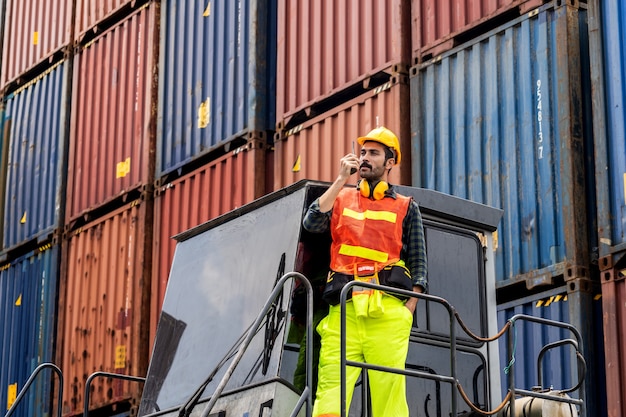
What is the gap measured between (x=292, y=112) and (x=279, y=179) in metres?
0.91

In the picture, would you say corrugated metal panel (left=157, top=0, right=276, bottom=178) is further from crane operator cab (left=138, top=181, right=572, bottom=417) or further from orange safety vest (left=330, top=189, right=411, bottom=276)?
orange safety vest (left=330, top=189, right=411, bottom=276)

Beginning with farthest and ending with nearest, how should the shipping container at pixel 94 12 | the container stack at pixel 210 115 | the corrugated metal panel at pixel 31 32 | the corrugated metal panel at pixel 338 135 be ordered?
the corrugated metal panel at pixel 31 32 → the shipping container at pixel 94 12 → the container stack at pixel 210 115 → the corrugated metal panel at pixel 338 135

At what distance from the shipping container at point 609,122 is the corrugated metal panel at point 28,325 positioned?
35.4 feet

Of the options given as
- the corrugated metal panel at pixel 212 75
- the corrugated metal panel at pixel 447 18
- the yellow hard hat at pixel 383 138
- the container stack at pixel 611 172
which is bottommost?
the yellow hard hat at pixel 383 138

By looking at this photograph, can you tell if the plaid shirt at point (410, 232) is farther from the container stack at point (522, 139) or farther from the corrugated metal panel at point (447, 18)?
the corrugated metal panel at point (447, 18)

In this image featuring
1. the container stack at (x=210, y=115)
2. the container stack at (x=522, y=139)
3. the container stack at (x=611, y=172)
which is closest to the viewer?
the container stack at (x=611, y=172)

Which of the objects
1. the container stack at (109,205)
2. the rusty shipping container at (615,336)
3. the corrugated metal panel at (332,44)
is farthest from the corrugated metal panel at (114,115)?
the rusty shipping container at (615,336)

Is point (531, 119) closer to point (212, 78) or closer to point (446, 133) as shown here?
point (446, 133)

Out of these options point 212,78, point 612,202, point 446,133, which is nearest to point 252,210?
point 612,202

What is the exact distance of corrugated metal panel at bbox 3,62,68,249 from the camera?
69.8ft

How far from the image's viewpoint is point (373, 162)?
732 cm

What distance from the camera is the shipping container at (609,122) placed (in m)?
11.4

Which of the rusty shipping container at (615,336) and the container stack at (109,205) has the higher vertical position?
the container stack at (109,205)

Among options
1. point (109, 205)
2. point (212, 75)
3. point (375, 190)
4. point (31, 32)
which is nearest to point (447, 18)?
point (212, 75)
